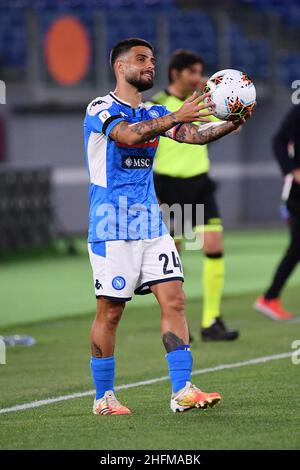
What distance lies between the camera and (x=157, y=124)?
6855 millimetres

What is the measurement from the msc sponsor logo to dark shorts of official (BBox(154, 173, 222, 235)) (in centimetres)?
373

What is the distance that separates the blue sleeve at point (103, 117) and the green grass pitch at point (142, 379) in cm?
166

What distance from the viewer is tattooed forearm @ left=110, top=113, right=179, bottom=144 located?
6.85 m

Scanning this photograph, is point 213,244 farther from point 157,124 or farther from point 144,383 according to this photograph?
point 157,124

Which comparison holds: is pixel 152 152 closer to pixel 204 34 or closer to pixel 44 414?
pixel 44 414

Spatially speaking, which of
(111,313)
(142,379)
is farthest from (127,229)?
(142,379)

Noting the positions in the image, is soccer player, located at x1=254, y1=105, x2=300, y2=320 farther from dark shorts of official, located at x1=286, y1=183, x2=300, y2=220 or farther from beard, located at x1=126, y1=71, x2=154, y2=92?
beard, located at x1=126, y1=71, x2=154, y2=92

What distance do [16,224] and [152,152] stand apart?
49.4ft

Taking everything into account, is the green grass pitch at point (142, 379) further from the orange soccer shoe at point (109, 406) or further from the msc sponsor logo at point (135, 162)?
the msc sponsor logo at point (135, 162)

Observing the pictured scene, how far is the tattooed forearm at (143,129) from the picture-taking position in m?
6.85

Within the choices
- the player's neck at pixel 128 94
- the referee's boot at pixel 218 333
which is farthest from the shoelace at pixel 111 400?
the referee's boot at pixel 218 333

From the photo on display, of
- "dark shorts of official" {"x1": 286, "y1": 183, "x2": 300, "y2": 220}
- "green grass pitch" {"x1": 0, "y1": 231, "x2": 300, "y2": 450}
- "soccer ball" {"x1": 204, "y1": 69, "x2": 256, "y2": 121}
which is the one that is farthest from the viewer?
"dark shorts of official" {"x1": 286, "y1": 183, "x2": 300, "y2": 220}

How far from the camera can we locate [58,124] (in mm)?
30312

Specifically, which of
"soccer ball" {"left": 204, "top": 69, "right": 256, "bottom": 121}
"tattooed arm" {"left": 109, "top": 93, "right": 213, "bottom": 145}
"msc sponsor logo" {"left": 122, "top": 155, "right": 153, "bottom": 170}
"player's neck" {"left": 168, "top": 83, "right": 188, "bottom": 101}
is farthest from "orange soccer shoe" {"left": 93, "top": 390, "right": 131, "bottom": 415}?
"player's neck" {"left": 168, "top": 83, "right": 188, "bottom": 101}
